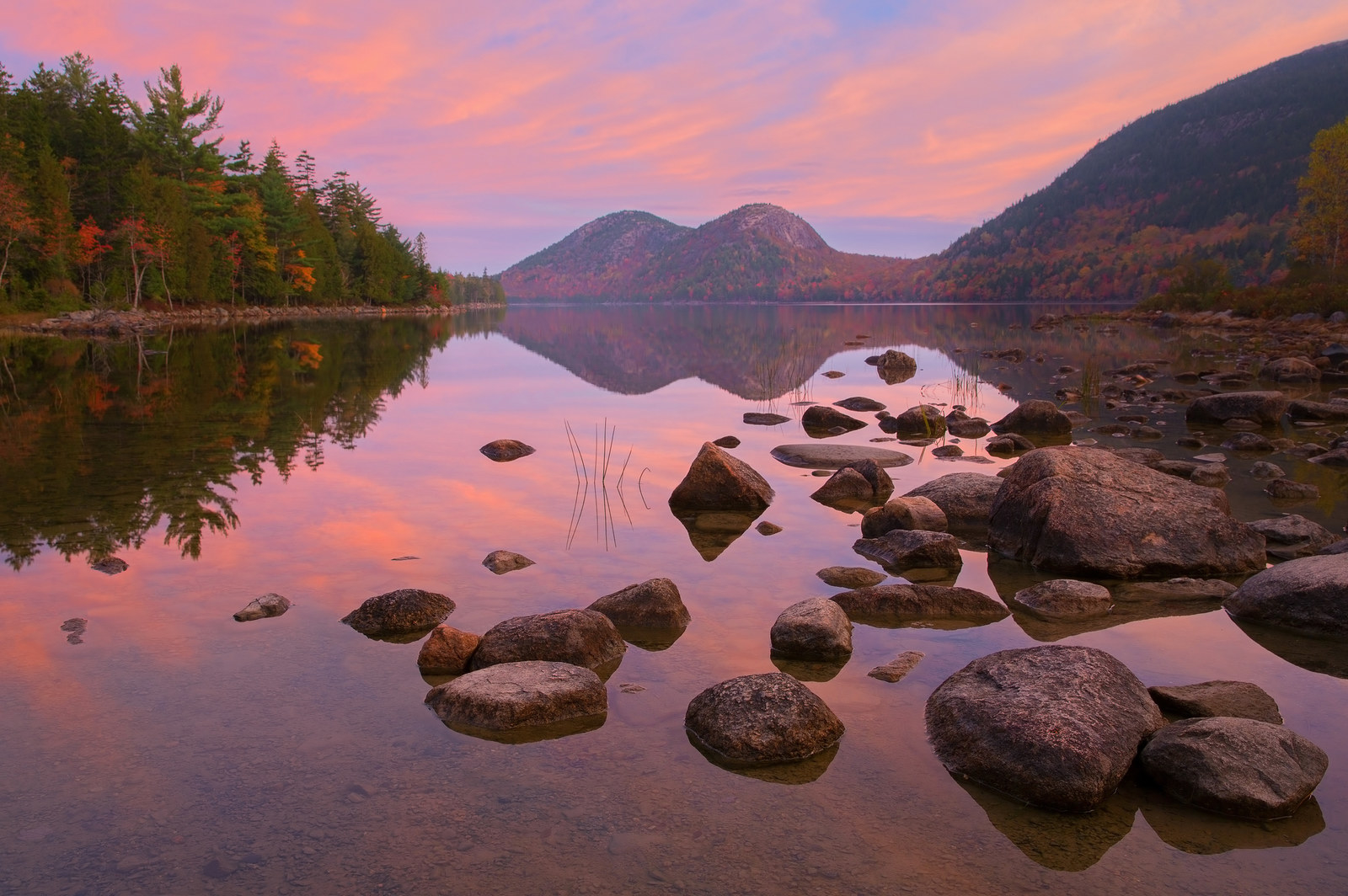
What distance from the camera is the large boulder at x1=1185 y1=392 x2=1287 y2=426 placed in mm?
20094

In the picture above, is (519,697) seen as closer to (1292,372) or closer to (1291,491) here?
(1291,491)

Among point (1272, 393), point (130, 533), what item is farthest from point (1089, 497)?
point (1272, 393)

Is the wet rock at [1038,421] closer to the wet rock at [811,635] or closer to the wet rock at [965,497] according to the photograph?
the wet rock at [965,497]

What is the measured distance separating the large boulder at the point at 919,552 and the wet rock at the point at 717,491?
257cm

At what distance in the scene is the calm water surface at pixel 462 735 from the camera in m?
4.79

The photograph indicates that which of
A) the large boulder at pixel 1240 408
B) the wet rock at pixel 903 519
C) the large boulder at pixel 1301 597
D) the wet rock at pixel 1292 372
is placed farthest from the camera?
the wet rock at pixel 1292 372

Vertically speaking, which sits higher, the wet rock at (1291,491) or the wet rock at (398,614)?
the wet rock at (398,614)

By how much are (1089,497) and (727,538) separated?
177 inches

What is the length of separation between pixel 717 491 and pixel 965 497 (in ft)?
11.8

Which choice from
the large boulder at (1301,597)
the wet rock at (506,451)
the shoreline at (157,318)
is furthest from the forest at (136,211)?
the large boulder at (1301,597)

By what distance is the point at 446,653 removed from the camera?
7.28 meters

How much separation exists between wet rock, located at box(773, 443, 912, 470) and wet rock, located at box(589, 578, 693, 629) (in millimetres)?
8061

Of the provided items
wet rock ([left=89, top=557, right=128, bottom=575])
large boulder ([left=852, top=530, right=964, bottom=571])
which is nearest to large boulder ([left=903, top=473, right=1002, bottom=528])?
large boulder ([left=852, top=530, right=964, bottom=571])

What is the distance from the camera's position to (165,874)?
4.61 m
